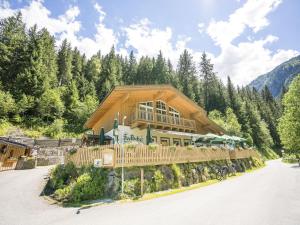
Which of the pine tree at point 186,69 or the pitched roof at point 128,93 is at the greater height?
the pine tree at point 186,69

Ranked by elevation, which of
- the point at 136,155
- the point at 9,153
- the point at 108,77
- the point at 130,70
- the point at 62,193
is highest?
the point at 130,70

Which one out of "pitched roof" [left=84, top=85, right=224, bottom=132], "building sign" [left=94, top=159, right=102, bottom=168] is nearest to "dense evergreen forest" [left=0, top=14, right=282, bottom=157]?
"pitched roof" [left=84, top=85, right=224, bottom=132]

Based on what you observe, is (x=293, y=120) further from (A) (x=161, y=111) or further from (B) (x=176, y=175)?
(B) (x=176, y=175)

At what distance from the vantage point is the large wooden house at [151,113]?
74.7ft

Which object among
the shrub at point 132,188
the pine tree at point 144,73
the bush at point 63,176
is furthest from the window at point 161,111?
the pine tree at point 144,73

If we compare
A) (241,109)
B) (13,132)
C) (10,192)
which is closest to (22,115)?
(13,132)

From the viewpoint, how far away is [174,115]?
28594mm

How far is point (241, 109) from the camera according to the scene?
63.7 m

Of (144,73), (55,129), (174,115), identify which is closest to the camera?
(174,115)

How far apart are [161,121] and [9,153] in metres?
18.7

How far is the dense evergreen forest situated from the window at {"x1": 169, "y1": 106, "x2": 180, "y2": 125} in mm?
22378

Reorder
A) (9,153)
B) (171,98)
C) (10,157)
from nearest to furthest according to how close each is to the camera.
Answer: (10,157) < (9,153) < (171,98)

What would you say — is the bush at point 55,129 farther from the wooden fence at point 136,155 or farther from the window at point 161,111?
the wooden fence at point 136,155

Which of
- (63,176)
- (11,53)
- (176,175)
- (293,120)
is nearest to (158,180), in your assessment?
(176,175)
